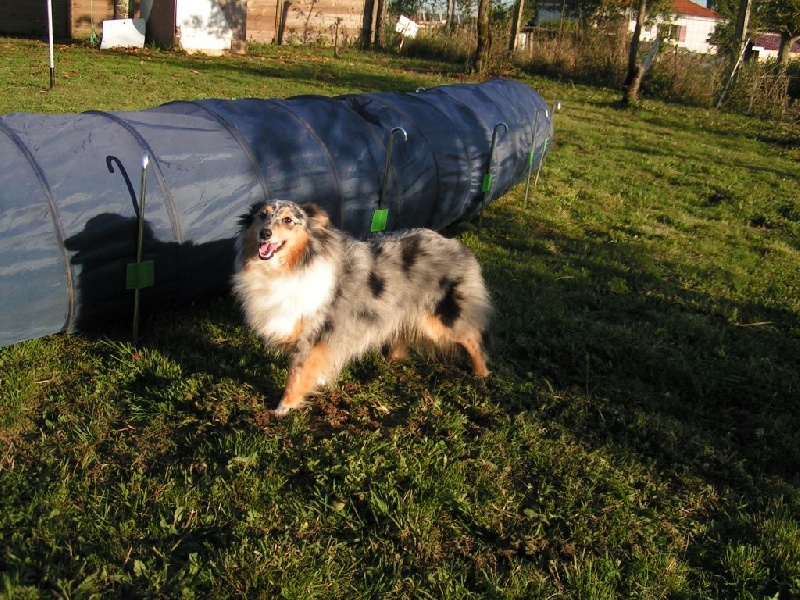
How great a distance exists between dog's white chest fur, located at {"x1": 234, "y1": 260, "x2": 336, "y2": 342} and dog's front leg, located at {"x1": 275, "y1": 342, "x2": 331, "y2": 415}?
17cm

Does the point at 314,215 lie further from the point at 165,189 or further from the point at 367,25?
the point at 367,25

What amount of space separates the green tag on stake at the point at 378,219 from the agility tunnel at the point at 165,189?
14 millimetres

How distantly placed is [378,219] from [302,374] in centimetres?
261

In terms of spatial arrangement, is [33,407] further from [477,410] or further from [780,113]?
[780,113]

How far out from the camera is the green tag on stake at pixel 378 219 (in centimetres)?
652

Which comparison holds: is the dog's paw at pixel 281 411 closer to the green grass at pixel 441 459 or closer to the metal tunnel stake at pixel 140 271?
the green grass at pixel 441 459

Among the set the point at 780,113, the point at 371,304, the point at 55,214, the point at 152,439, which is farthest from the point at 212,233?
the point at 780,113

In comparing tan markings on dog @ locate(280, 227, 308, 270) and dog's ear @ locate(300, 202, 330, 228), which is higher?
dog's ear @ locate(300, 202, 330, 228)

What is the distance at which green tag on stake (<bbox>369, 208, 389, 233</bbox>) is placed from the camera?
6.52 meters

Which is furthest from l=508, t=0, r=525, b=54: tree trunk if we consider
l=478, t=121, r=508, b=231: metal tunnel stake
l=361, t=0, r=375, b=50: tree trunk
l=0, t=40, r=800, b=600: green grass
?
l=0, t=40, r=800, b=600: green grass

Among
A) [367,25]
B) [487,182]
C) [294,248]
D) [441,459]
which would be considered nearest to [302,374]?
[294,248]

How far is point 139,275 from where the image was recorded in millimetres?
4684

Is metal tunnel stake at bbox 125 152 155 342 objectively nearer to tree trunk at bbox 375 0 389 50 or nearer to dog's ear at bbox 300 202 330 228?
dog's ear at bbox 300 202 330 228

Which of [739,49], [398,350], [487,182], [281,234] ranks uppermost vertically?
[739,49]
